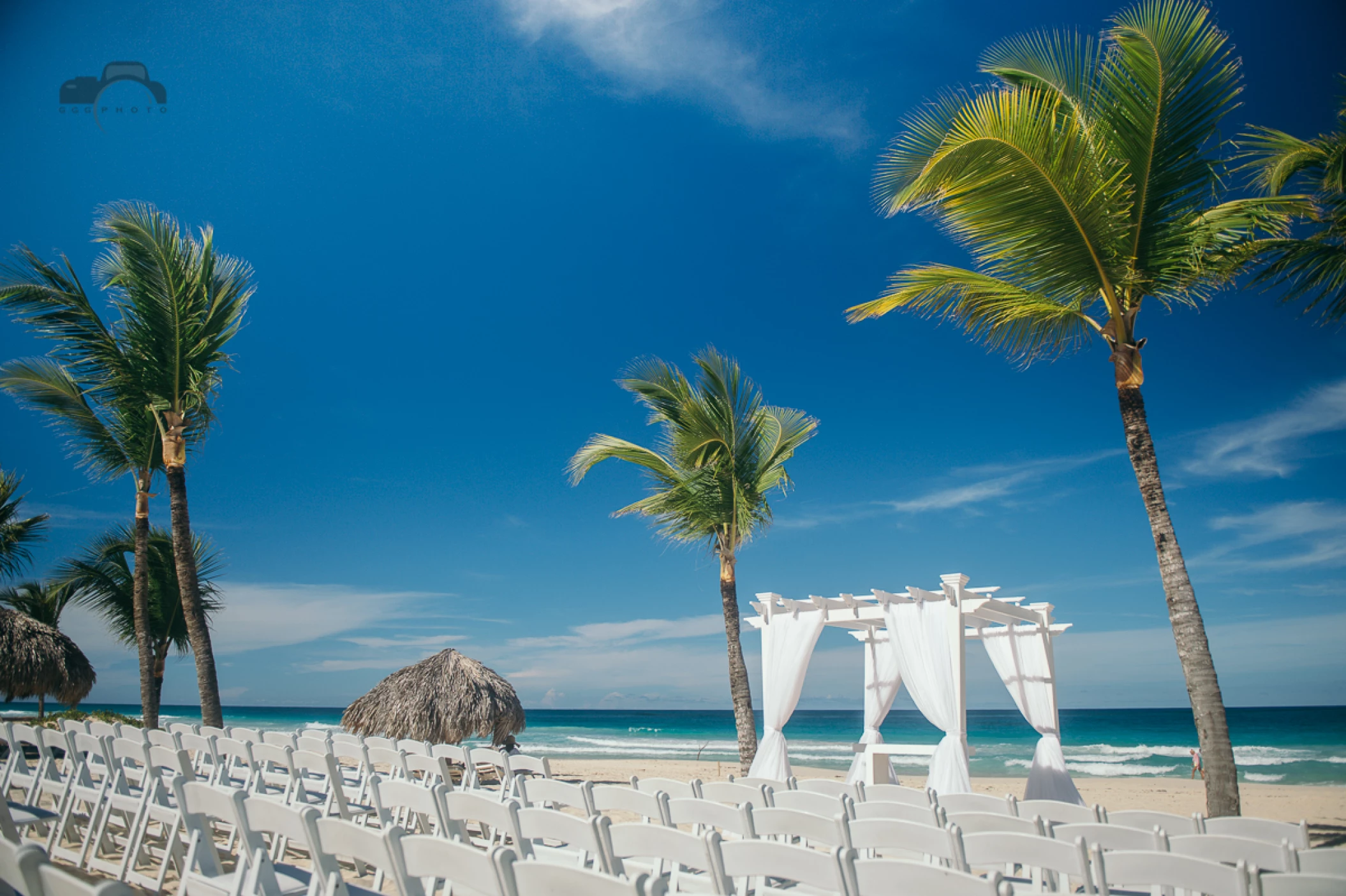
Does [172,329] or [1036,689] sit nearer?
[1036,689]

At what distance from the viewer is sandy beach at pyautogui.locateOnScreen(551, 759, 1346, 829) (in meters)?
12.5

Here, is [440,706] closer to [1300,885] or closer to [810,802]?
[810,802]

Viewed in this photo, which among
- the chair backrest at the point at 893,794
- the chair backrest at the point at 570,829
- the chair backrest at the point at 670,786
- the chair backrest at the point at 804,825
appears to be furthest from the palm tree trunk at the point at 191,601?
the chair backrest at the point at 804,825

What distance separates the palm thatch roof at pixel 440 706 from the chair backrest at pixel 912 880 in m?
10.7

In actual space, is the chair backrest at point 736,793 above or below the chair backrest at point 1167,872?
below

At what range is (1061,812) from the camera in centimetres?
405

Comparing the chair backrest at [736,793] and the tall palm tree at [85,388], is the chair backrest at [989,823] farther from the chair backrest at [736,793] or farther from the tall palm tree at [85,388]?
the tall palm tree at [85,388]

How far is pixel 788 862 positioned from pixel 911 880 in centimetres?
42

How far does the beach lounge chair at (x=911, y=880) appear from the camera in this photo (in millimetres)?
2084

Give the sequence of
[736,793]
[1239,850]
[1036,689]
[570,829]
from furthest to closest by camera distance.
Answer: [1036,689]
[736,793]
[570,829]
[1239,850]

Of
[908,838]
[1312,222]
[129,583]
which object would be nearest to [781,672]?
[908,838]

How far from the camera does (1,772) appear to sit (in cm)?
577

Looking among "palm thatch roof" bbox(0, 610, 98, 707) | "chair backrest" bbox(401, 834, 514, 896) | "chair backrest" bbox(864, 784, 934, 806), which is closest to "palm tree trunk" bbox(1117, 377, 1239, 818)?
"chair backrest" bbox(864, 784, 934, 806)

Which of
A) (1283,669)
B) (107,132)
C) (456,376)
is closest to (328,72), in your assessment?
(107,132)
